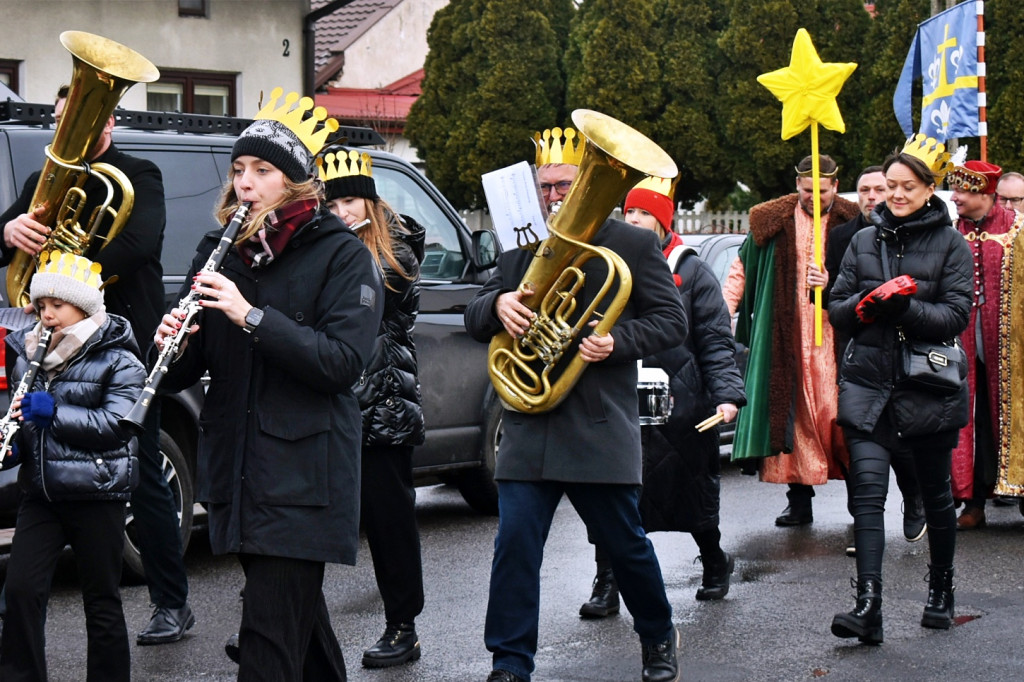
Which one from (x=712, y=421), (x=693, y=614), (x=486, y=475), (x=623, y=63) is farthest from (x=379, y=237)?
(x=623, y=63)

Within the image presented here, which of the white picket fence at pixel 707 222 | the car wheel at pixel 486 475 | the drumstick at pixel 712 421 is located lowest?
the car wheel at pixel 486 475

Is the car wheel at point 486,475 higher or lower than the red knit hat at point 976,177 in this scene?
lower

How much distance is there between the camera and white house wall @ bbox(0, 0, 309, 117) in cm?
2028

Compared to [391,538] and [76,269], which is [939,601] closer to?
[391,538]

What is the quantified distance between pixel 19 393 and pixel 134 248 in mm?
1067

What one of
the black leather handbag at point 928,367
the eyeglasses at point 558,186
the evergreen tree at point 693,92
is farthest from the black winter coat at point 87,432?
the evergreen tree at point 693,92

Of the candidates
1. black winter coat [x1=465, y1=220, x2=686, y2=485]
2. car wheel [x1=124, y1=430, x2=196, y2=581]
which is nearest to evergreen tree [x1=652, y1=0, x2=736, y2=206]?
car wheel [x1=124, y1=430, x2=196, y2=581]

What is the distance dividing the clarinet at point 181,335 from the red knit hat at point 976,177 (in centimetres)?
538

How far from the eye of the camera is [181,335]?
14.3 feet

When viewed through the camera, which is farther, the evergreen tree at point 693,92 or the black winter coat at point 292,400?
the evergreen tree at point 693,92

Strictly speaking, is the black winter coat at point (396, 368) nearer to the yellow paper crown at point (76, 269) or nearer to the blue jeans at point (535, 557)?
the blue jeans at point (535, 557)

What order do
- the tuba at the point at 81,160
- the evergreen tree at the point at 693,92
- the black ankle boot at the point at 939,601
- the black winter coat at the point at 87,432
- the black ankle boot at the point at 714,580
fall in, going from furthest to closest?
the evergreen tree at the point at 693,92 < the black ankle boot at the point at 714,580 < the black ankle boot at the point at 939,601 < the tuba at the point at 81,160 < the black winter coat at the point at 87,432

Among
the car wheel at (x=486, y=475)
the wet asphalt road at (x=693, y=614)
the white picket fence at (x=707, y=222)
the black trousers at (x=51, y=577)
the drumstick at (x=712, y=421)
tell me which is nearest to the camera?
the black trousers at (x=51, y=577)

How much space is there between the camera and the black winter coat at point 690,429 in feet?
22.3
